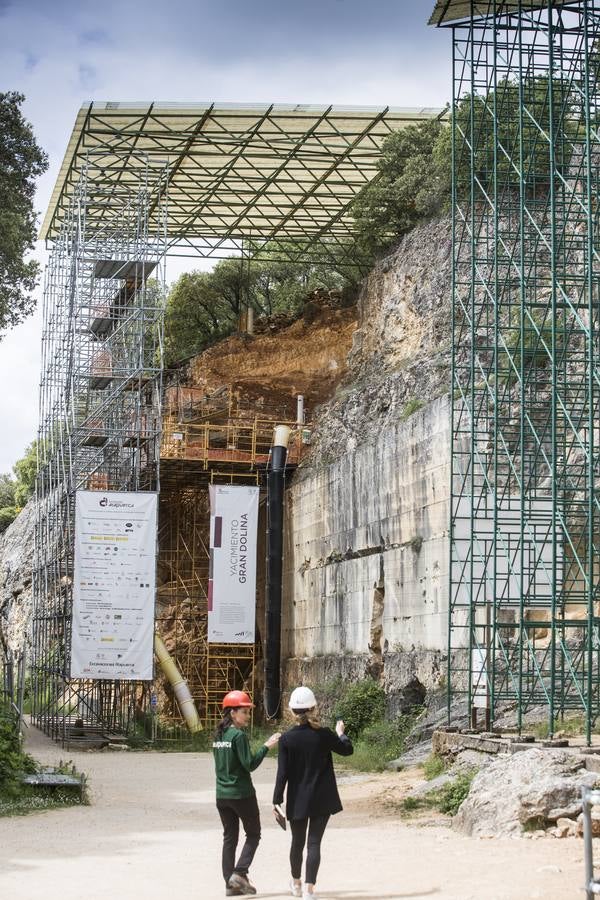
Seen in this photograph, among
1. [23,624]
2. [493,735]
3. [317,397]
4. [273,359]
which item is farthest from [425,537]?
[23,624]

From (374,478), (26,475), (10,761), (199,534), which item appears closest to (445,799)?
(10,761)

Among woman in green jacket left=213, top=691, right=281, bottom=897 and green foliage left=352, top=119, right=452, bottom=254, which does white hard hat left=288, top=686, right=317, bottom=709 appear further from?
green foliage left=352, top=119, right=452, bottom=254

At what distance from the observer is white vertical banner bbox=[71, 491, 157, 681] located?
27.5 metres

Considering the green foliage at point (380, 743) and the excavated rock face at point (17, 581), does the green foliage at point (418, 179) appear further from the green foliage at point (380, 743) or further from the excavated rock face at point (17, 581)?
the excavated rock face at point (17, 581)

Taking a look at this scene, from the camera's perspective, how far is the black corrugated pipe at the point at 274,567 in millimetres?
31781

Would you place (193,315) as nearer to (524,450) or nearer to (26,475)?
(26,475)

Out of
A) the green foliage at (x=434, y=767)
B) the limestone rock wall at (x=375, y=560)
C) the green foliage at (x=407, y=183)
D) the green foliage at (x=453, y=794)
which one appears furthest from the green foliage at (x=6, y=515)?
the green foliage at (x=453, y=794)

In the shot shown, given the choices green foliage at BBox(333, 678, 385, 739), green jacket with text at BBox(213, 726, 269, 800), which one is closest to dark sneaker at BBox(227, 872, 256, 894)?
green jacket with text at BBox(213, 726, 269, 800)

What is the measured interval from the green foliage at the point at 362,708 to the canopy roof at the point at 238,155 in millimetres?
13617

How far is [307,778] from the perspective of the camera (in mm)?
9102

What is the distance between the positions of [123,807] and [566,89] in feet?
39.6

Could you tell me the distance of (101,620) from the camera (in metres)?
27.7

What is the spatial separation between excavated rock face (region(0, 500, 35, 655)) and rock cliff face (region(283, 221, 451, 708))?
14687 millimetres

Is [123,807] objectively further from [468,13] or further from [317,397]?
[317,397]
